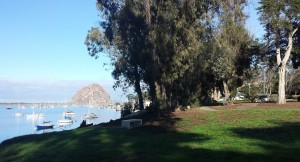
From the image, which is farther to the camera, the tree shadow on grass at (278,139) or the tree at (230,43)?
the tree at (230,43)

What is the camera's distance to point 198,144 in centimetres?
1313

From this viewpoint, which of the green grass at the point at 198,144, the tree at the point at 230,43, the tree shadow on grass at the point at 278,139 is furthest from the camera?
the tree at the point at 230,43

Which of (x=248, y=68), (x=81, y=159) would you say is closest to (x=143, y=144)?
(x=81, y=159)

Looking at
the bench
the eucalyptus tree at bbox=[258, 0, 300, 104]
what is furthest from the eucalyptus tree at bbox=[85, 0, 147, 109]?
the eucalyptus tree at bbox=[258, 0, 300, 104]

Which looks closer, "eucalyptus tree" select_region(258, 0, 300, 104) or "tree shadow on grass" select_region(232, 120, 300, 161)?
"tree shadow on grass" select_region(232, 120, 300, 161)

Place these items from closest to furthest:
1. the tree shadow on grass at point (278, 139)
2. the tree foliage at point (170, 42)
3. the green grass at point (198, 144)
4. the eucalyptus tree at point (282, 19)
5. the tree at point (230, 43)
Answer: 1. the tree shadow on grass at point (278, 139)
2. the green grass at point (198, 144)
3. the tree foliage at point (170, 42)
4. the eucalyptus tree at point (282, 19)
5. the tree at point (230, 43)

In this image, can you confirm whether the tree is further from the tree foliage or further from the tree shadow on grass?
the tree shadow on grass

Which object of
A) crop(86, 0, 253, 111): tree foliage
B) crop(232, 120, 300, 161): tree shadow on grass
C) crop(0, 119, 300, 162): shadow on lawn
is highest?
crop(86, 0, 253, 111): tree foliage

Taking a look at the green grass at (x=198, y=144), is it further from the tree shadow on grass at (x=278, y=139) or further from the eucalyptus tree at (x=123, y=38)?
the eucalyptus tree at (x=123, y=38)

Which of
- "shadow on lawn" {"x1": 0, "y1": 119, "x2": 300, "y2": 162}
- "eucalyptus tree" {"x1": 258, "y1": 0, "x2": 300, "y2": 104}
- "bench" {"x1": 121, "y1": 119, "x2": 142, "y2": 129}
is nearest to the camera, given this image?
"shadow on lawn" {"x1": 0, "y1": 119, "x2": 300, "y2": 162}

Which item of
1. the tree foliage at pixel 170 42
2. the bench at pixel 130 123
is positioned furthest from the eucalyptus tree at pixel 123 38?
the bench at pixel 130 123

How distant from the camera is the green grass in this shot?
35.7ft

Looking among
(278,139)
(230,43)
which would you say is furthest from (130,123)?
(230,43)

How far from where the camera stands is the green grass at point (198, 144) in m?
10.9
